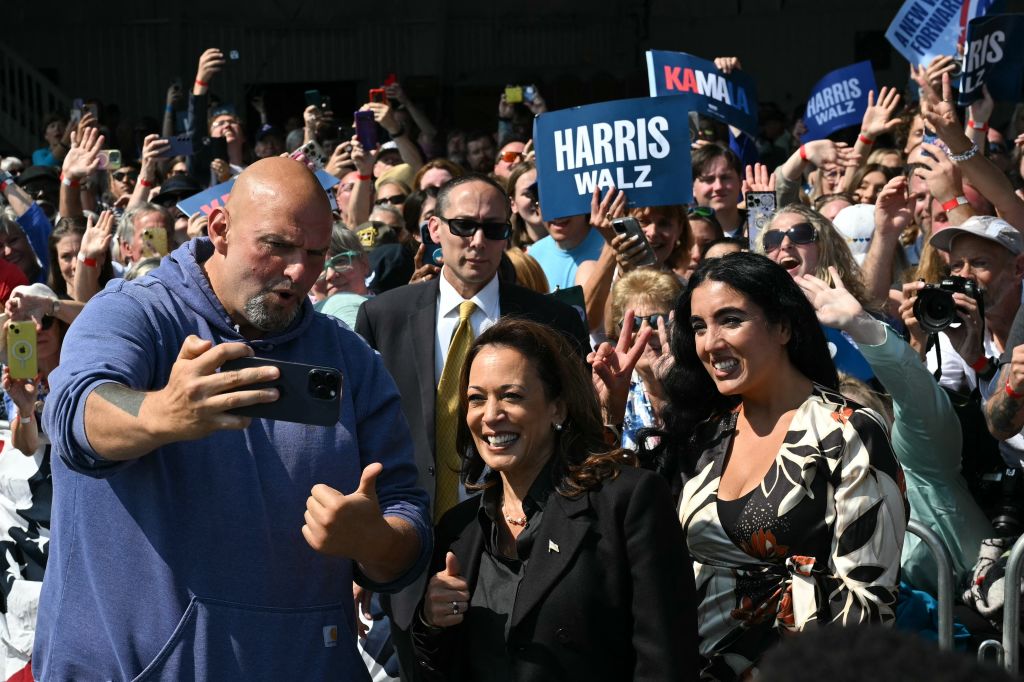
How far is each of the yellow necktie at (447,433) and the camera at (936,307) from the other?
1.70 m

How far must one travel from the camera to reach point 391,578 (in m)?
3.16

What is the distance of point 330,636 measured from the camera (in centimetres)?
312

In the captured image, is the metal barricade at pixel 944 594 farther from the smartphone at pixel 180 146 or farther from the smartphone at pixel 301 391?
the smartphone at pixel 180 146

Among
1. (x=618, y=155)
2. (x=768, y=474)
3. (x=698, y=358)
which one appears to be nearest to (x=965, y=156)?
(x=618, y=155)

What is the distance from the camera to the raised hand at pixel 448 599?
10.8 ft

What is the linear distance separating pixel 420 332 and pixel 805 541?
1.82m

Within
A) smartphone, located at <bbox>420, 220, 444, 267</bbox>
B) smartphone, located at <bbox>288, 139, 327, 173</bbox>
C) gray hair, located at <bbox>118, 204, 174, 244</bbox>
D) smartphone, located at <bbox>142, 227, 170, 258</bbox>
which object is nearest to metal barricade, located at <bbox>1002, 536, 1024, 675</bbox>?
smartphone, located at <bbox>420, 220, 444, 267</bbox>

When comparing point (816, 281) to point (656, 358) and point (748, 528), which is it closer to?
point (656, 358)

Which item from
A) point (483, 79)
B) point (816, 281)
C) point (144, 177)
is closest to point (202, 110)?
point (144, 177)

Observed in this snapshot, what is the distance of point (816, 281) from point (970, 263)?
4.55 feet

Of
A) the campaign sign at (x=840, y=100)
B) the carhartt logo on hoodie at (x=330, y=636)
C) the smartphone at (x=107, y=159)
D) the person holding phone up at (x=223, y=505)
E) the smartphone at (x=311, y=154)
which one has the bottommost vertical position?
the carhartt logo on hoodie at (x=330, y=636)

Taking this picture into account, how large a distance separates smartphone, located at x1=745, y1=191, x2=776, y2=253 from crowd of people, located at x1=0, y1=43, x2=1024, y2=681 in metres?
1.23

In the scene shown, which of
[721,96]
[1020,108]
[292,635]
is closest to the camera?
[292,635]

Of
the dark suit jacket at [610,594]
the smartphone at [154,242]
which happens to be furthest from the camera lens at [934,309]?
the smartphone at [154,242]
